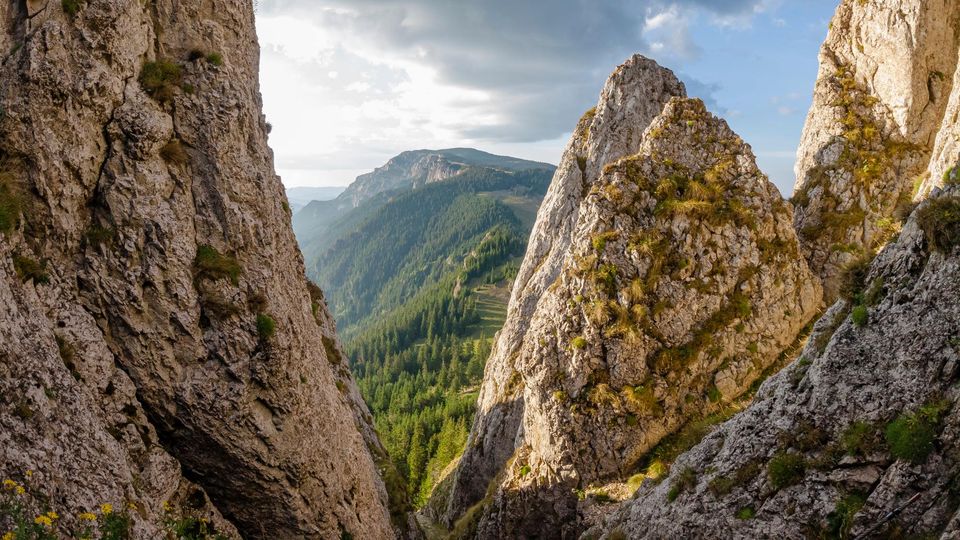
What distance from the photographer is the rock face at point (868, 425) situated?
491 inches

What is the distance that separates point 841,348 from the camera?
15.4 metres

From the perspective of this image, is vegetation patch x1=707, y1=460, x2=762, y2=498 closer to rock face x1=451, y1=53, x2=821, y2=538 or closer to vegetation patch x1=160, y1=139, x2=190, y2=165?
rock face x1=451, y1=53, x2=821, y2=538

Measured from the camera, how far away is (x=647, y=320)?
98.1 ft

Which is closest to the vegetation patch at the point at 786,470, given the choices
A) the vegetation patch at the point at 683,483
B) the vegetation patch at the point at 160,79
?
the vegetation patch at the point at 683,483

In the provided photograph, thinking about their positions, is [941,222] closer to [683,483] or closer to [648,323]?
[683,483]

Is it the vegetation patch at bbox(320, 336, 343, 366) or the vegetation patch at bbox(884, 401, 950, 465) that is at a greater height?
the vegetation patch at bbox(884, 401, 950, 465)

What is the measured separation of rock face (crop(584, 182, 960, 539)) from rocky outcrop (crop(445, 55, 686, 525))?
26.3 metres

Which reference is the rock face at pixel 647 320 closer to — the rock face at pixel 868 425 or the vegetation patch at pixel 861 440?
the rock face at pixel 868 425

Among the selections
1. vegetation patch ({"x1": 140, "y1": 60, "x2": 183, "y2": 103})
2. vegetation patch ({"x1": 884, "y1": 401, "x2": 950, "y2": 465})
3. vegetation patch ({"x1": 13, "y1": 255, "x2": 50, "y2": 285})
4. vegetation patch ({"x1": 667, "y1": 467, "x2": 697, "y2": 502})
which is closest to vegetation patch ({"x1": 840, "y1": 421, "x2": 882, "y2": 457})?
vegetation patch ({"x1": 884, "y1": 401, "x2": 950, "y2": 465})

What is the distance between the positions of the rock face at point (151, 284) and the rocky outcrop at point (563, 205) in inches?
826

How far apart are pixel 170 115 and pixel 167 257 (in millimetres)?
5998

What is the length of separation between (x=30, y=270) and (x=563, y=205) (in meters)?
44.6

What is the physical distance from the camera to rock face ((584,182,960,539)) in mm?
12469

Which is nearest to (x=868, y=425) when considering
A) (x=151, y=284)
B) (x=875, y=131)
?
(x=151, y=284)
